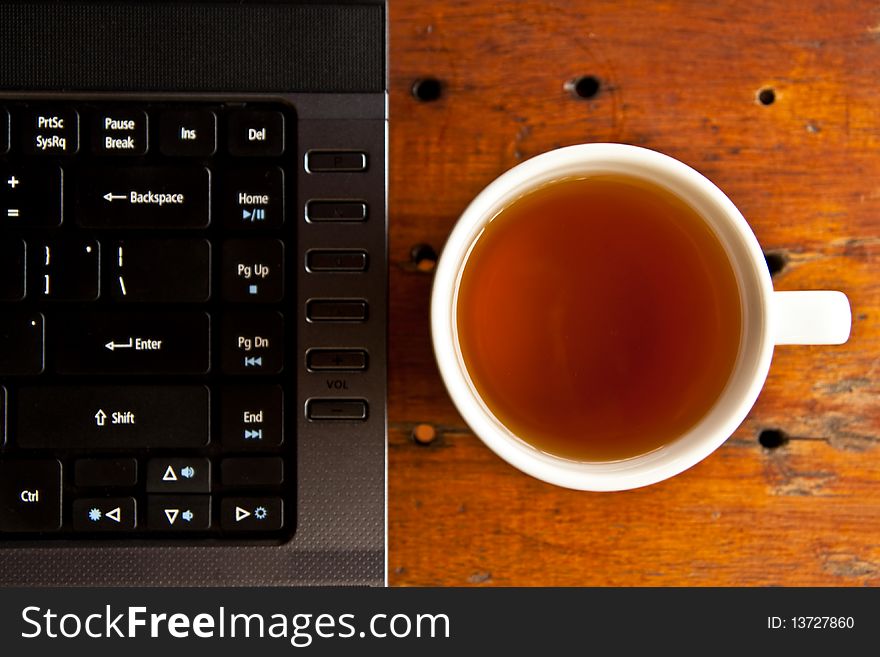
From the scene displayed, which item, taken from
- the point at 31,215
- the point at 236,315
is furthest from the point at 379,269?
the point at 31,215

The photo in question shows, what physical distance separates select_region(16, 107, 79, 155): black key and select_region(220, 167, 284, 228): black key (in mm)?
82

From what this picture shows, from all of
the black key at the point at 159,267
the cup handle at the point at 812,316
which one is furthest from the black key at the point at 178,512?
the cup handle at the point at 812,316

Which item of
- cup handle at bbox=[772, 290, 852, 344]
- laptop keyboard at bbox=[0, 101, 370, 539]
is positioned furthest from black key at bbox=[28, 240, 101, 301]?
cup handle at bbox=[772, 290, 852, 344]

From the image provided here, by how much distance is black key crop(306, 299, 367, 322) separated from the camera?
37 cm

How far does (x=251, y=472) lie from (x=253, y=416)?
3 cm

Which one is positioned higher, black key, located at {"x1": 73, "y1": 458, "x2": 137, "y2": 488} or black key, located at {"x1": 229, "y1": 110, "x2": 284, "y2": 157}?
black key, located at {"x1": 229, "y1": 110, "x2": 284, "y2": 157}

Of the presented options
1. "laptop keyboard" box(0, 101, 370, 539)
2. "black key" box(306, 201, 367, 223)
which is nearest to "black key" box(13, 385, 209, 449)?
"laptop keyboard" box(0, 101, 370, 539)

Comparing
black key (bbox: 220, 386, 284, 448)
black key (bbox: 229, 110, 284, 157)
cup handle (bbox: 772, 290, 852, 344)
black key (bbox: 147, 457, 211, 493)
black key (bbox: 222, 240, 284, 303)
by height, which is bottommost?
black key (bbox: 147, 457, 211, 493)

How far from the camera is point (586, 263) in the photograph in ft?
1.20

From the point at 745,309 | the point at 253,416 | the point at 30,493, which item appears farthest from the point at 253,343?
the point at 745,309

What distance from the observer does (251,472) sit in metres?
0.37

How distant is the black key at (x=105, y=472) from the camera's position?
36 centimetres

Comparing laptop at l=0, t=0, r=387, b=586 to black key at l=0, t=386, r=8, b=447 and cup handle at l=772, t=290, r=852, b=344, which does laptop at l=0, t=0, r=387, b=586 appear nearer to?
black key at l=0, t=386, r=8, b=447

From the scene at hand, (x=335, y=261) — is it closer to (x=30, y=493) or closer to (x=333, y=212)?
(x=333, y=212)
